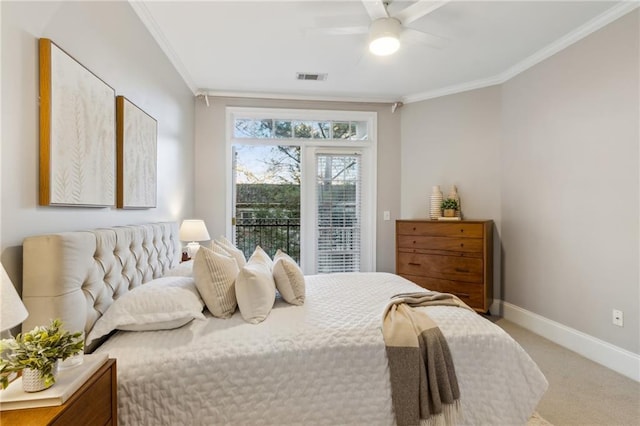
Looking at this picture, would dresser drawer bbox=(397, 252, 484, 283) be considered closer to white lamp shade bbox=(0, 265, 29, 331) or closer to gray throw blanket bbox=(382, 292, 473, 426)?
gray throw blanket bbox=(382, 292, 473, 426)

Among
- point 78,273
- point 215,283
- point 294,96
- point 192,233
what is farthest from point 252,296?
point 294,96

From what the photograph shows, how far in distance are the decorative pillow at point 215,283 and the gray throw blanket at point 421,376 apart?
2.73ft

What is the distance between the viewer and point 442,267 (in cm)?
341

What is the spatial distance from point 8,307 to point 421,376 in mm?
1488

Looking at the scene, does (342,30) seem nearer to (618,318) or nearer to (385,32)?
(385,32)

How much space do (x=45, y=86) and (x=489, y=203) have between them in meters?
3.95

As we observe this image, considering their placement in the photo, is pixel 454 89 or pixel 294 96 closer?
pixel 454 89

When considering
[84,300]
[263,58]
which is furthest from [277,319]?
[263,58]

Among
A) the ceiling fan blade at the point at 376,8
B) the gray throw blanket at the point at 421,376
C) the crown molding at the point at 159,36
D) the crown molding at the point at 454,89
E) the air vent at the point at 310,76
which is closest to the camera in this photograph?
the gray throw blanket at the point at 421,376

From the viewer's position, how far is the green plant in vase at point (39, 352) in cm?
87

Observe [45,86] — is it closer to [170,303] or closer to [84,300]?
[84,300]

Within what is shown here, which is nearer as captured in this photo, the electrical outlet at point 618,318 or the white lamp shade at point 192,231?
the electrical outlet at point 618,318

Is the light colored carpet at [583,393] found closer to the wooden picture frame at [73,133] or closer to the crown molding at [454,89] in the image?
the wooden picture frame at [73,133]

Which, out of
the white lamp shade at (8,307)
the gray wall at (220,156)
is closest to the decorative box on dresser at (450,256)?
the gray wall at (220,156)
